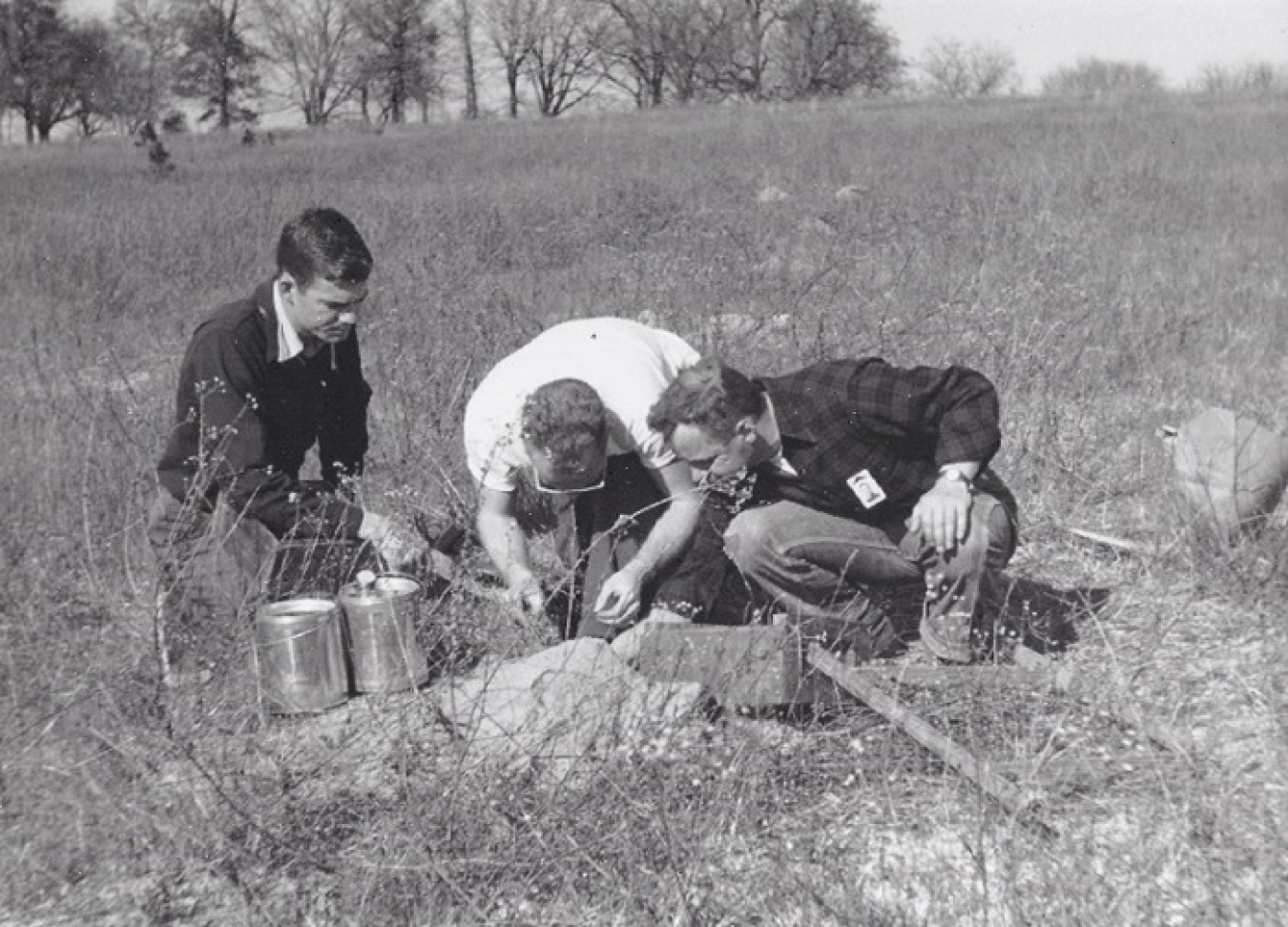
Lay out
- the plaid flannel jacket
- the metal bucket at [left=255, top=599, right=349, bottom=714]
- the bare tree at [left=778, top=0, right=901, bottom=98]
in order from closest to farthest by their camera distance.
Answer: the metal bucket at [left=255, top=599, right=349, bottom=714]
the plaid flannel jacket
the bare tree at [left=778, top=0, right=901, bottom=98]

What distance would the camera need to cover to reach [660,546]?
3777mm

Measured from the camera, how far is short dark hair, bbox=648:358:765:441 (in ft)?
11.6

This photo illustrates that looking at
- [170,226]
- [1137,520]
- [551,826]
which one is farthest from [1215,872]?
[170,226]

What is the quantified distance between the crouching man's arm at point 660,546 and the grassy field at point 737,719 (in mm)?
274

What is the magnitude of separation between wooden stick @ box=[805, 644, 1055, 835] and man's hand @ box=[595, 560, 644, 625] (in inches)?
21.6

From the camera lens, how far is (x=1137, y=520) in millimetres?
4848

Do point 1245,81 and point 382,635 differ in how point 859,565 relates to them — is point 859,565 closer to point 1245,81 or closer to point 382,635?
point 382,635

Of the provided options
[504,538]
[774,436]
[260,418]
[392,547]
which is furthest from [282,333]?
[774,436]

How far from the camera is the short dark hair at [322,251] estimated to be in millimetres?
3939

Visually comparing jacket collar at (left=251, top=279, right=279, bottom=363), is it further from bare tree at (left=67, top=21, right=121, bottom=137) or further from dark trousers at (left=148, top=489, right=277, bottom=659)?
bare tree at (left=67, top=21, right=121, bottom=137)

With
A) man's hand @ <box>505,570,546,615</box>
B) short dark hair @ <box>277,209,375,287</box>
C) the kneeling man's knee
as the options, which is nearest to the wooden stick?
the kneeling man's knee

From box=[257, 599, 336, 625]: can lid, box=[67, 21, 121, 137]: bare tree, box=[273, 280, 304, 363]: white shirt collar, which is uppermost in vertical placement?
box=[67, 21, 121, 137]: bare tree

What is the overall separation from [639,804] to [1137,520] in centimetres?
293

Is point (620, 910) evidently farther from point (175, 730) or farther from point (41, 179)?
point (41, 179)
